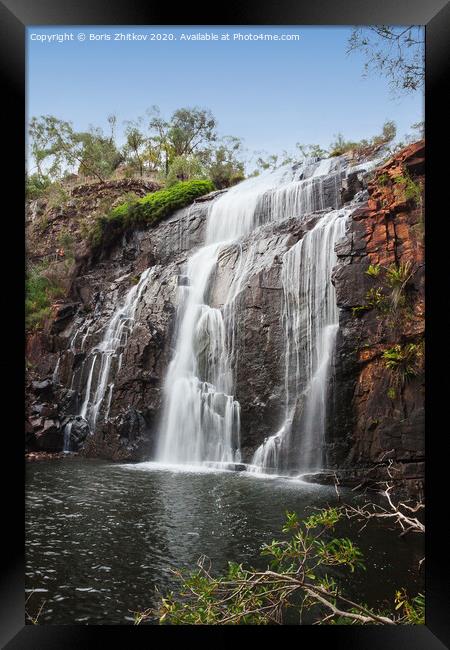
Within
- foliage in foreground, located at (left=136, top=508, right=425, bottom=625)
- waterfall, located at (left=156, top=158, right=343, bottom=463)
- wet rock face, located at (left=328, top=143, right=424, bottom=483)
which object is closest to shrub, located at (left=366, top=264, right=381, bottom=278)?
wet rock face, located at (left=328, top=143, right=424, bottom=483)

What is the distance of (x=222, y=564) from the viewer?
3455 millimetres

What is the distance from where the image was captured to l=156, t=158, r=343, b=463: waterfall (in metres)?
5.48

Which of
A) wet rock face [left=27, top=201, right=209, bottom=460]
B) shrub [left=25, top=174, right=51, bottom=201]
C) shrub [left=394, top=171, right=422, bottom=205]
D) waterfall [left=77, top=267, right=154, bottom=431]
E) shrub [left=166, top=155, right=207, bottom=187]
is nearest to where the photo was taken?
shrub [left=25, top=174, right=51, bottom=201]

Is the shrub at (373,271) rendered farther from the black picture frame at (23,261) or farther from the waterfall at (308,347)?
the black picture frame at (23,261)

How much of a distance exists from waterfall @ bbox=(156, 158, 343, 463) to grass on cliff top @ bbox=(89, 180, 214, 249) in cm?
37

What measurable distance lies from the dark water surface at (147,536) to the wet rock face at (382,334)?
0.58 meters

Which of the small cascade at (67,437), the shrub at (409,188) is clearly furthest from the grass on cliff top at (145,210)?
the small cascade at (67,437)

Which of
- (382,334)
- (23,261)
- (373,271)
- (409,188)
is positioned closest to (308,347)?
(382,334)

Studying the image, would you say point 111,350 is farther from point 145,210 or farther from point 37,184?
point 37,184

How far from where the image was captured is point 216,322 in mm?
6301

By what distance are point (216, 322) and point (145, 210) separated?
1.63 metres

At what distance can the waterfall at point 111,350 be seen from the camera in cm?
654

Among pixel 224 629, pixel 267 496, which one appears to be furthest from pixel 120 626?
pixel 267 496

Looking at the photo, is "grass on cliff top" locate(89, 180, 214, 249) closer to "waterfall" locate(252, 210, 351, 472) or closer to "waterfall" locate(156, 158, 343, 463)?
"waterfall" locate(156, 158, 343, 463)
